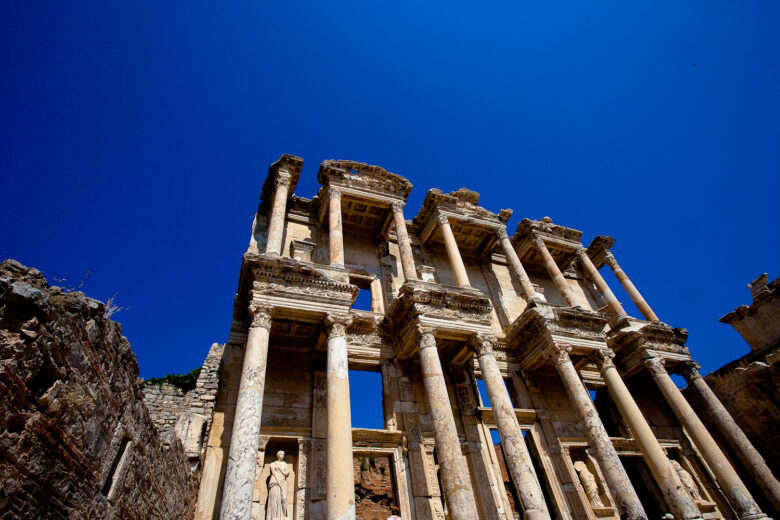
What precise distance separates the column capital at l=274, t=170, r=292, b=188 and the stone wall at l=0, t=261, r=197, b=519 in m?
10.0

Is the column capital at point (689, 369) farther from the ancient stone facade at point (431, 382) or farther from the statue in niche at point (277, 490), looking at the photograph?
the statue in niche at point (277, 490)

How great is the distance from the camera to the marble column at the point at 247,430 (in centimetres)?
785

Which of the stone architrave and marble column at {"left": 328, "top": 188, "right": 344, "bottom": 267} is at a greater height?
marble column at {"left": 328, "top": 188, "right": 344, "bottom": 267}

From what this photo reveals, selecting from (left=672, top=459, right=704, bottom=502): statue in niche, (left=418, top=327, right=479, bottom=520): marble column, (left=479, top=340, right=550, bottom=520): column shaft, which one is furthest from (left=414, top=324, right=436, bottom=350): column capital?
(left=672, top=459, right=704, bottom=502): statue in niche

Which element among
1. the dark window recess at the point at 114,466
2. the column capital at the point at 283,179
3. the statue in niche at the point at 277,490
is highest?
the column capital at the point at 283,179

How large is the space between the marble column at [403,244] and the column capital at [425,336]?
1852mm

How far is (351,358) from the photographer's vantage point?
13.2 metres

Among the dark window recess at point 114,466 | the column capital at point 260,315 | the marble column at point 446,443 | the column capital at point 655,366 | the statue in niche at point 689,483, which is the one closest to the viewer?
the dark window recess at point 114,466

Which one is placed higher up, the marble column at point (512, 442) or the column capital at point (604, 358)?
the column capital at point (604, 358)

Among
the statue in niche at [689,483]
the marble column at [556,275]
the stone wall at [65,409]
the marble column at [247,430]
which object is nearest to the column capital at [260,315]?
the marble column at [247,430]

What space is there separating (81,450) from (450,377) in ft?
36.2

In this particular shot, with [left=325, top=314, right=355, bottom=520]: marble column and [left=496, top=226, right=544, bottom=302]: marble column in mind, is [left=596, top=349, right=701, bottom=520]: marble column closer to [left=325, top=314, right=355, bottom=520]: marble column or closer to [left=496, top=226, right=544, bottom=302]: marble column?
[left=496, top=226, right=544, bottom=302]: marble column

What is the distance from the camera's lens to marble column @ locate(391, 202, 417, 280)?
548 inches

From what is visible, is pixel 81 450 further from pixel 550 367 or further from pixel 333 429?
pixel 550 367
